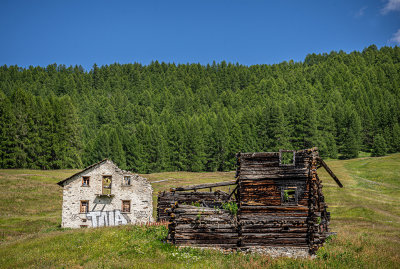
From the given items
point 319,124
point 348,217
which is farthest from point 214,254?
point 319,124

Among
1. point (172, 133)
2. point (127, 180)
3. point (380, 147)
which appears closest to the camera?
point (127, 180)

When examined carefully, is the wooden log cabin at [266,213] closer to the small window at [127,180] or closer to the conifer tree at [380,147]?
the small window at [127,180]

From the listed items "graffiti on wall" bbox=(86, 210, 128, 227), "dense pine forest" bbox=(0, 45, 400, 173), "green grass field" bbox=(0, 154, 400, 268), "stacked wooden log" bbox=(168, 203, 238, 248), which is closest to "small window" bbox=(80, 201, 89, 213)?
"graffiti on wall" bbox=(86, 210, 128, 227)

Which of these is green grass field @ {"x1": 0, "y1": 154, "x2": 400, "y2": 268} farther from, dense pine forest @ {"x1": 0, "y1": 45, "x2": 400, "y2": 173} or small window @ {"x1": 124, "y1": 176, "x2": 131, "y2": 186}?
dense pine forest @ {"x1": 0, "y1": 45, "x2": 400, "y2": 173}

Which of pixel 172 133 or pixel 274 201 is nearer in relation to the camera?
pixel 274 201

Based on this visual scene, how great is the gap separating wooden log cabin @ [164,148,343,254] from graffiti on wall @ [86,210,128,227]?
18671 millimetres

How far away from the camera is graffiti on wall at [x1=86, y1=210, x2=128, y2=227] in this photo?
3838cm

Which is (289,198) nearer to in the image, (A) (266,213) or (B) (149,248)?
(A) (266,213)

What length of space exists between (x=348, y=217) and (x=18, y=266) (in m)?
38.8

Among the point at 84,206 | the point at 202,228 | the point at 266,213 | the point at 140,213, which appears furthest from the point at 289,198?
the point at 84,206

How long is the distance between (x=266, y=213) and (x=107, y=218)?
24150 millimetres

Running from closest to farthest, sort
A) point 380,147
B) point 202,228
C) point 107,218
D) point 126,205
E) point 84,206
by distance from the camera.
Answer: point 202,228 → point 107,218 → point 84,206 → point 126,205 → point 380,147

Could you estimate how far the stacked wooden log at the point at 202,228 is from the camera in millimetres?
21094

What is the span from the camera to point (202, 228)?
2148cm
